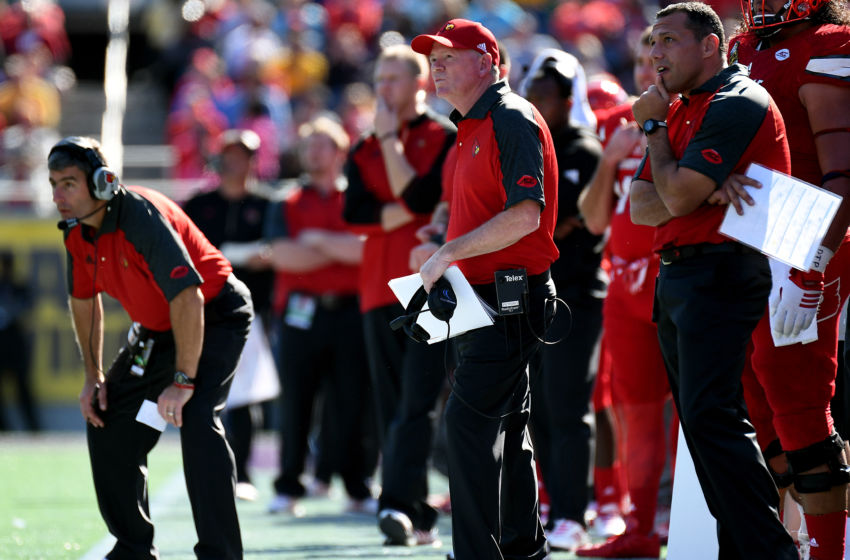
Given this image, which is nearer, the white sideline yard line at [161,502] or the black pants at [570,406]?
the white sideline yard line at [161,502]

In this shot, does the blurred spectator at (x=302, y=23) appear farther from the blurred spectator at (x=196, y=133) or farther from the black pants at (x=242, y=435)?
the black pants at (x=242, y=435)

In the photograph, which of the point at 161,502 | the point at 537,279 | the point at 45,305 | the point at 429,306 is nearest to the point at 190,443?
the point at 429,306

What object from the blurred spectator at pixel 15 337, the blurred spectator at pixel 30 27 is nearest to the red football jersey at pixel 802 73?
the blurred spectator at pixel 15 337

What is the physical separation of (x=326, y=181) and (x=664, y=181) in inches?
191

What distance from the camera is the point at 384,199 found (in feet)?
22.7

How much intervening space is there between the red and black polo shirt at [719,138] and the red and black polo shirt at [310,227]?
4.38m

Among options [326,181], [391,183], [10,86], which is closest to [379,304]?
[391,183]

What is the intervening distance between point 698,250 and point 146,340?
7.82 feet

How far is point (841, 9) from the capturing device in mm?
4930

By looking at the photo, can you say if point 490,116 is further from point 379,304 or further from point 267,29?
point 267,29

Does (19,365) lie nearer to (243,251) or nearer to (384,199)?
(243,251)

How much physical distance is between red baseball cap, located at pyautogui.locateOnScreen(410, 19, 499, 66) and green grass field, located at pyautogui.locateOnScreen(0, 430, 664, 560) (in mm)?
2431

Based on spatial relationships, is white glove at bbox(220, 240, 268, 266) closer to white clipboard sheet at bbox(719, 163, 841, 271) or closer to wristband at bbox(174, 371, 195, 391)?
wristband at bbox(174, 371, 195, 391)

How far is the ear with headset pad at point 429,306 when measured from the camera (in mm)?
4512
